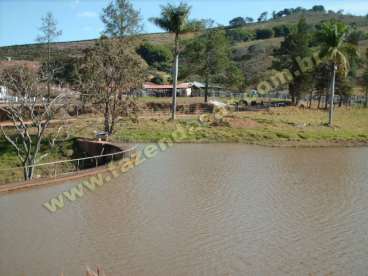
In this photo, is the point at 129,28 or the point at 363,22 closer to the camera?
the point at 129,28

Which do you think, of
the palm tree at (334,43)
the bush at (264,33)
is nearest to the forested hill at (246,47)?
the bush at (264,33)

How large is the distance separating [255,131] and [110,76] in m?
11.0

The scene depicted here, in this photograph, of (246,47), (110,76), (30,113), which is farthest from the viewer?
(246,47)

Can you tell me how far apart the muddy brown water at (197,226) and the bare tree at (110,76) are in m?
8.48

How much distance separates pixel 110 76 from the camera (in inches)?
1139

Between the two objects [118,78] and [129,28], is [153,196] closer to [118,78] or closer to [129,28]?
[118,78]

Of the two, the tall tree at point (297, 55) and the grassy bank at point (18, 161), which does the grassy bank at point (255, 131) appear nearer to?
the grassy bank at point (18, 161)

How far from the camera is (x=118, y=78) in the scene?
95.6 ft

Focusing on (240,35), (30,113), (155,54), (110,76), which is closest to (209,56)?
(110,76)

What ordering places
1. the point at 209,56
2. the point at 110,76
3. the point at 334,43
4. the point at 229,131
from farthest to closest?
the point at 209,56
the point at 334,43
the point at 229,131
the point at 110,76

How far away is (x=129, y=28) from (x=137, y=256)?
108 ft

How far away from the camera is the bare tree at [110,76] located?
94.1 ft

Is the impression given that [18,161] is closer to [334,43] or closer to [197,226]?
[197,226]

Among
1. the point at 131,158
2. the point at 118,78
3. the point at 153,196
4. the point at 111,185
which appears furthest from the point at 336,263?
the point at 118,78
